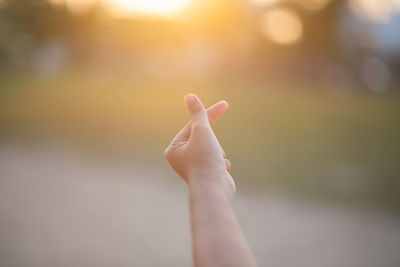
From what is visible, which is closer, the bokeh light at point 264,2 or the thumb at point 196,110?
the thumb at point 196,110

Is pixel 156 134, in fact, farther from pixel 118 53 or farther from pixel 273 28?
pixel 118 53

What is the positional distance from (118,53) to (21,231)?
26.0 m

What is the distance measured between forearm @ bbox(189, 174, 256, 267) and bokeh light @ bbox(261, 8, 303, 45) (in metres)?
22.1

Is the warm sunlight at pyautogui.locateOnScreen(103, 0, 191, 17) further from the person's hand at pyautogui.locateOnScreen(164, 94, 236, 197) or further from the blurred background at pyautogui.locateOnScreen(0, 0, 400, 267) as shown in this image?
the person's hand at pyautogui.locateOnScreen(164, 94, 236, 197)

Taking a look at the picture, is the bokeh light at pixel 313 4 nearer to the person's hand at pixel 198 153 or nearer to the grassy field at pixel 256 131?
the grassy field at pixel 256 131

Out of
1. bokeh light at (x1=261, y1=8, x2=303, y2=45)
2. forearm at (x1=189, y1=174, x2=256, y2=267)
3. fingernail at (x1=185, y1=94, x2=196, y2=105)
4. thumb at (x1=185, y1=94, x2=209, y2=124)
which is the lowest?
forearm at (x1=189, y1=174, x2=256, y2=267)

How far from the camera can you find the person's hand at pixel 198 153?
1.47 metres

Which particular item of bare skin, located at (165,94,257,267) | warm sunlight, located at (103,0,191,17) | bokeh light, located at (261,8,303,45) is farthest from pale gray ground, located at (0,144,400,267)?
bokeh light, located at (261,8,303,45)

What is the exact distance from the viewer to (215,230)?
3.70 feet

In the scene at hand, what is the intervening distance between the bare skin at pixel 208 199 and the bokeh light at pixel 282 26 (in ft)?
71.2

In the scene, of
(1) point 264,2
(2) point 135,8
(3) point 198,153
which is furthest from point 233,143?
(2) point 135,8

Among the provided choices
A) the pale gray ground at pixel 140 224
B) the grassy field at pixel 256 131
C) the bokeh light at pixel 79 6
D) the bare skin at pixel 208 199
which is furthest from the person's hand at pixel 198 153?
the bokeh light at pixel 79 6

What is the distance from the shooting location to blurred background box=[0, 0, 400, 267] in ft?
13.0

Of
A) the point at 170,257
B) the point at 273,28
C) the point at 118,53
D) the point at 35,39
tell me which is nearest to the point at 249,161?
the point at 170,257
